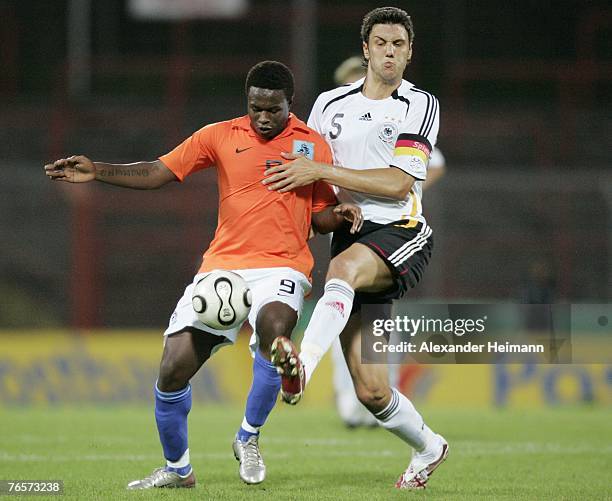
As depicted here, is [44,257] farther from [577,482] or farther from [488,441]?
[577,482]

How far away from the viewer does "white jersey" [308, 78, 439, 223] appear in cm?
586

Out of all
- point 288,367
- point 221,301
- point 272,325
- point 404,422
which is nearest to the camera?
point 288,367

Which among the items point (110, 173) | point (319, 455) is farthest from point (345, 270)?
point (319, 455)

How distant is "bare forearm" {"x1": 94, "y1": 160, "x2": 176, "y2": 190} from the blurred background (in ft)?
23.6

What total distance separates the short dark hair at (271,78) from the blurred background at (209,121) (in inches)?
298

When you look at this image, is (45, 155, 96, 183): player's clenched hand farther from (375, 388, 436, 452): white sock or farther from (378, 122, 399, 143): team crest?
(375, 388, 436, 452): white sock

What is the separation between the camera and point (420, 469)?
6.03 metres

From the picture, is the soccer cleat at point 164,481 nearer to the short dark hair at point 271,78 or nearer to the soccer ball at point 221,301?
the soccer ball at point 221,301

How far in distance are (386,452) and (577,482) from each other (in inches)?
80.1

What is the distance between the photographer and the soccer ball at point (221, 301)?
5438 mm

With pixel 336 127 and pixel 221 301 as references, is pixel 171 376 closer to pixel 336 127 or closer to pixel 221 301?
pixel 221 301

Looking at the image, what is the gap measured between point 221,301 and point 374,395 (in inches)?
40.4

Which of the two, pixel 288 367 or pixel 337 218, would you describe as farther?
pixel 337 218

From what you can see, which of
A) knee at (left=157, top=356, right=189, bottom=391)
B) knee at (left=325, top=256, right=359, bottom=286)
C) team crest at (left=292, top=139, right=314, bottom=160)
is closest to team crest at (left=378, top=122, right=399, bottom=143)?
team crest at (left=292, top=139, right=314, bottom=160)
